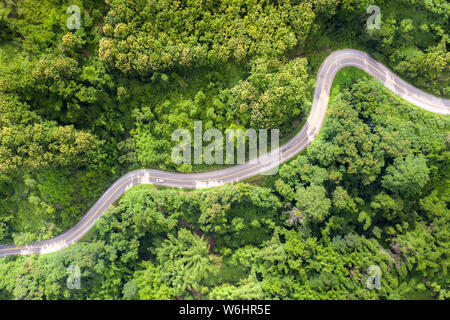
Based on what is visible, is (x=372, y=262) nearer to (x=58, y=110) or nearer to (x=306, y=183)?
(x=306, y=183)

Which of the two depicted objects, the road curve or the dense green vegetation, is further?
the road curve

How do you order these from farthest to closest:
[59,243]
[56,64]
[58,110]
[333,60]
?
[59,243]
[333,60]
[58,110]
[56,64]

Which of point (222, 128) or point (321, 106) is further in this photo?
point (321, 106)

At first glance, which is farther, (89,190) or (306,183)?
(89,190)

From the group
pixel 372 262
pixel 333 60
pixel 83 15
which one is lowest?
pixel 372 262

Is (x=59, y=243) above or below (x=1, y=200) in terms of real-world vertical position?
below

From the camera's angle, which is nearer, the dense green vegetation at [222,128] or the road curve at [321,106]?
the dense green vegetation at [222,128]

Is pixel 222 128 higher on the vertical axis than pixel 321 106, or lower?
lower

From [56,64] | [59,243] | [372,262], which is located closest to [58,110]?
[56,64]
